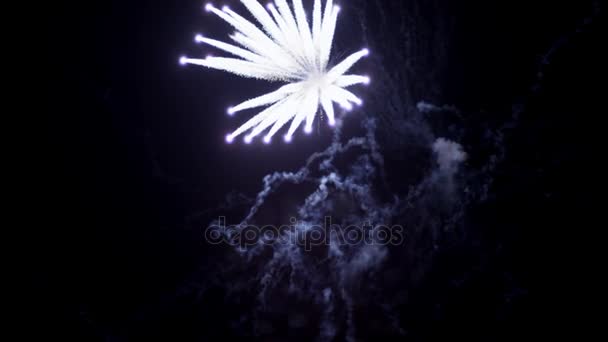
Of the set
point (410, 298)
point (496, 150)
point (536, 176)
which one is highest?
point (496, 150)

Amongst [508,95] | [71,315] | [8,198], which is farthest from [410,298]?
[8,198]

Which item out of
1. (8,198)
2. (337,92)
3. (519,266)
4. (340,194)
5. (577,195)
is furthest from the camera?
(340,194)

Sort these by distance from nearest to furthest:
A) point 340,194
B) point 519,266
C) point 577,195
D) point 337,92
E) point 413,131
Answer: point 337,92
point 577,195
point 519,266
point 413,131
point 340,194

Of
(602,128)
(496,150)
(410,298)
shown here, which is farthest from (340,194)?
(602,128)

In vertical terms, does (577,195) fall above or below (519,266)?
above

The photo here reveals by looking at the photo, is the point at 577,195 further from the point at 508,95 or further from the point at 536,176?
the point at 508,95

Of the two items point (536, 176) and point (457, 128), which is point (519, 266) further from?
point (457, 128)

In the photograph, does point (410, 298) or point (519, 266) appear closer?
point (519, 266)
